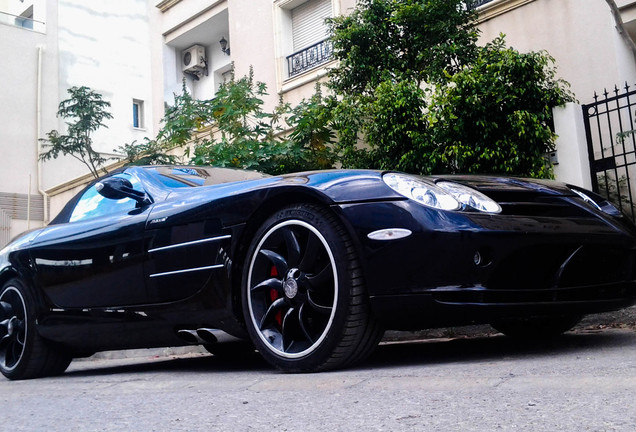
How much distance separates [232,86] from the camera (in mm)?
9836

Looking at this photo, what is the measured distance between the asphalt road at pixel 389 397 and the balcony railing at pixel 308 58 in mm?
9191

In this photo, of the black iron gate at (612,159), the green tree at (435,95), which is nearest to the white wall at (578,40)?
the green tree at (435,95)

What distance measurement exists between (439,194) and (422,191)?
0.07 meters

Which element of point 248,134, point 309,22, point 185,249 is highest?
point 309,22

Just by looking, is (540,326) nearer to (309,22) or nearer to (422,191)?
(422,191)

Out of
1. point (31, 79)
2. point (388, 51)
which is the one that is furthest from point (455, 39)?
point (31, 79)

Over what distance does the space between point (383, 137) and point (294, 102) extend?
506 centimetres

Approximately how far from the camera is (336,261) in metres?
3.09

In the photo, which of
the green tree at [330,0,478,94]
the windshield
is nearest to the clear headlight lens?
the windshield

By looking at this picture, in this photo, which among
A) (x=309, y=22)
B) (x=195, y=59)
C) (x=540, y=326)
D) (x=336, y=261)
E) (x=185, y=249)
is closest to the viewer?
(x=336, y=261)

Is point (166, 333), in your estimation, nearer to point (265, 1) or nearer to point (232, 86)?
point (232, 86)

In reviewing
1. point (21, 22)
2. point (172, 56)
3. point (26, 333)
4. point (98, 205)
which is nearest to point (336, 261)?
point (98, 205)

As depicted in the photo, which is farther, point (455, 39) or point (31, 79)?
point (31, 79)

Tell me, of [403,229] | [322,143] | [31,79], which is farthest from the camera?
[31,79]
